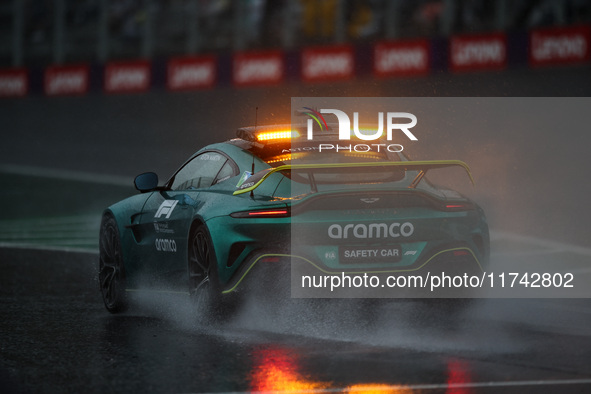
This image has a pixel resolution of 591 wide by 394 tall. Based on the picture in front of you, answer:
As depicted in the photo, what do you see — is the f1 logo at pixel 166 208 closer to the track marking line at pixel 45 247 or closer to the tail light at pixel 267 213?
the tail light at pixel 267 213

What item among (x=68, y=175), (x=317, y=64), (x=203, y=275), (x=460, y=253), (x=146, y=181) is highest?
(x=317, y=64)

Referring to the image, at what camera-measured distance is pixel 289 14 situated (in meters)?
25.7

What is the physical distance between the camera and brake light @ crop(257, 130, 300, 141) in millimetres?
7664

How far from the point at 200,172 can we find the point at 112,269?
Result: 117 centimetres

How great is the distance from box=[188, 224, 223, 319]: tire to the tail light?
1.01ft

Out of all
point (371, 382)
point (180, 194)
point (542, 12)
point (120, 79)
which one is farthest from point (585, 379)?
point (120, 79)

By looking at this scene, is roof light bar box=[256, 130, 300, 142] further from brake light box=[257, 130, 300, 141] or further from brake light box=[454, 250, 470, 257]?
brake light box=[454, 250, 470, 257]

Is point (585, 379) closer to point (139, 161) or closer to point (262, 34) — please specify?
point (139, 161)

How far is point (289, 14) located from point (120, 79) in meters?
5.54

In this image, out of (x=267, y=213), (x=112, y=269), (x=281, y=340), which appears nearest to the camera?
(x=267, y=213)

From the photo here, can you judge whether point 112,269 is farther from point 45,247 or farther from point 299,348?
point 45,247

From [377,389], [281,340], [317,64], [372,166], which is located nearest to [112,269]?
[281,340]

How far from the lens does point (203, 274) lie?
24.4 ft

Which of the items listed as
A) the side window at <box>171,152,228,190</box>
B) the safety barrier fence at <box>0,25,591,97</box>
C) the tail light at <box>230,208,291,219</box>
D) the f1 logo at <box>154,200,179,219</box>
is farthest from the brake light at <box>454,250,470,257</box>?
the safety barrier fence at <box>0,25,591,97</box>
